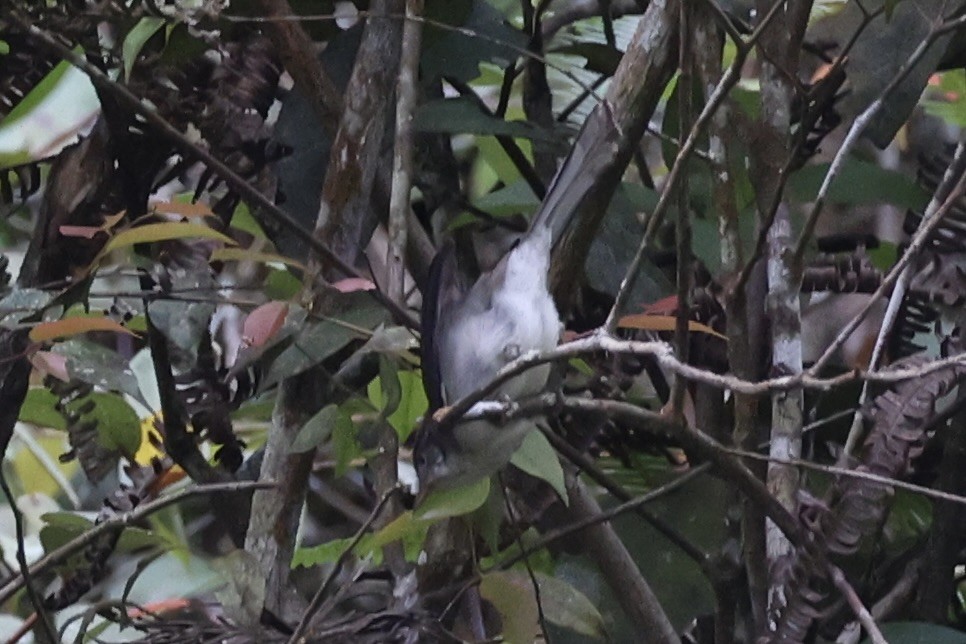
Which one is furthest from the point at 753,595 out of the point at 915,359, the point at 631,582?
the point at 915,359

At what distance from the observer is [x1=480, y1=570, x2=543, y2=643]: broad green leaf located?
1.04 meters

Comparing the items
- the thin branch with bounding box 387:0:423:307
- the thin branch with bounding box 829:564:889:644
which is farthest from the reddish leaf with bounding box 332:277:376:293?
the thin branch with bounding box 829:564:889:644

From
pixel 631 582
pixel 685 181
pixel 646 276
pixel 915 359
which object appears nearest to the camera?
pixel 685 181

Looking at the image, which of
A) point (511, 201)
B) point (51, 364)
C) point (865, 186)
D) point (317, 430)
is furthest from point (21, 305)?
point (865, 186)

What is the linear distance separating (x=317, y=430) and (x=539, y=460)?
187 mm

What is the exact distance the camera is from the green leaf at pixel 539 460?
97 centimetres

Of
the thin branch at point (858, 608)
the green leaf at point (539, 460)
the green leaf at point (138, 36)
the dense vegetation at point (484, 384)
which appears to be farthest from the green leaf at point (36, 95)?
the thin branch at point (858, 608)

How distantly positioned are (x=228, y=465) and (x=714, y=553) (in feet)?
1.70

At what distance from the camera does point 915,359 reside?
3.40 ft

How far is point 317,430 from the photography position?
1028 mm

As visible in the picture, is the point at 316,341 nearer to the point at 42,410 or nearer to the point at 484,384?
the point at 484,384

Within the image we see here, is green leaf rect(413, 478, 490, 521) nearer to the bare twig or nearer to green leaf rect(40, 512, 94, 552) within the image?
the bare twig

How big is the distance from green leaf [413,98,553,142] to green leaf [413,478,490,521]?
42 centimetres

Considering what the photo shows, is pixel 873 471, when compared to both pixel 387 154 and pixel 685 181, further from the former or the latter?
pixel 387 154
